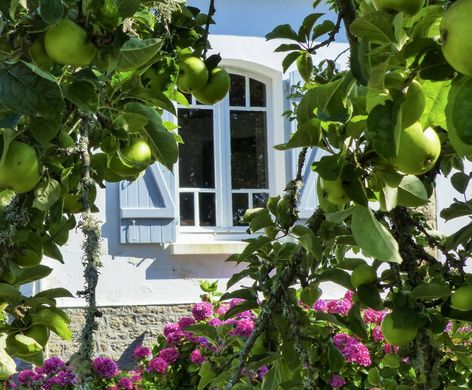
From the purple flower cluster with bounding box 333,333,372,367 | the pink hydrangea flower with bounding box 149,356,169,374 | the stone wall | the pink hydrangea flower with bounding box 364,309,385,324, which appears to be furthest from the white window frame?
the purple flower cluster with bounding box 333,333,372,367

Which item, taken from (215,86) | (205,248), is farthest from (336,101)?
(205,248)

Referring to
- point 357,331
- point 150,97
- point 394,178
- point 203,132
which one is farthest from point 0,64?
point 203,132

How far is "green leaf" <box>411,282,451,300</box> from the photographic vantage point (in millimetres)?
1019

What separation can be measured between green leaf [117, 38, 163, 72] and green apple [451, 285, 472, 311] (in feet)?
2.00

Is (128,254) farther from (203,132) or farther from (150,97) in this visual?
(150,97)

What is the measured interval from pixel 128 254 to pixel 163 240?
0.28 meters

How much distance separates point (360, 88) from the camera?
815mm

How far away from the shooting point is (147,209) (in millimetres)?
4648

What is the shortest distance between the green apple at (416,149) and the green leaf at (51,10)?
1.29 feet

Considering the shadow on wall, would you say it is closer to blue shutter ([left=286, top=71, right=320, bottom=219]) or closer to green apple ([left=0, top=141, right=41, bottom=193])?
blue shutter ([left=286, top=71, right=320, bottom=219])

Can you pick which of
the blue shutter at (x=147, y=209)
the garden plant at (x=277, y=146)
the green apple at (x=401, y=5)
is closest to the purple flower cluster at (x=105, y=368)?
the blue shutter at (x=147, y=209)

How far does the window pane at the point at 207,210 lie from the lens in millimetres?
5258

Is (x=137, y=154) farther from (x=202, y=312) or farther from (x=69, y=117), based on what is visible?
(x=202, y=312)

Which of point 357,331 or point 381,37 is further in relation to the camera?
point 357,331
